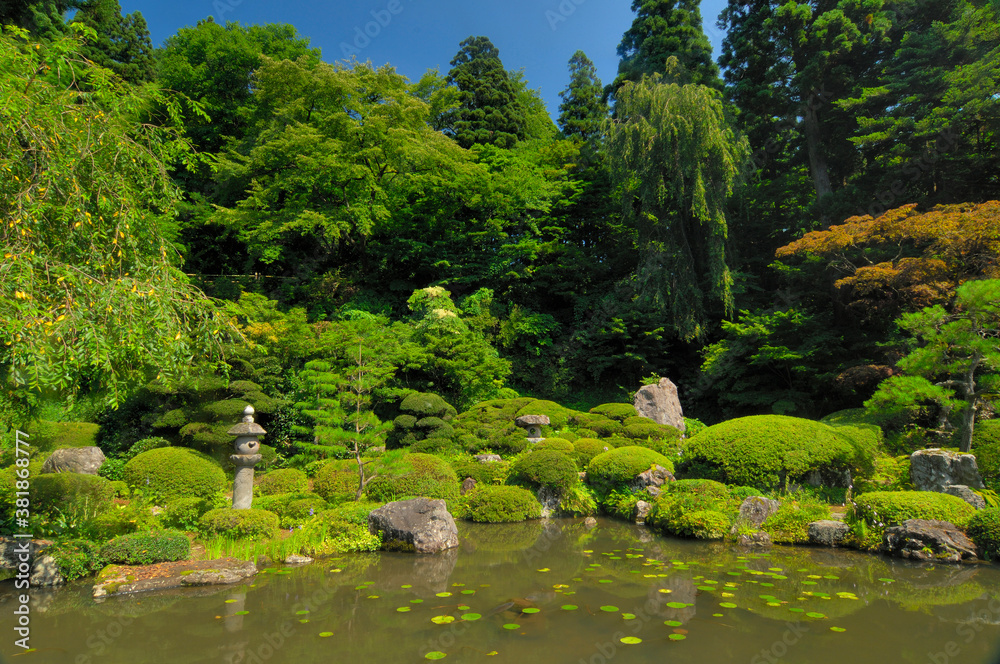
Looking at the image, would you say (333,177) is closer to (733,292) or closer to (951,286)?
(733,292)

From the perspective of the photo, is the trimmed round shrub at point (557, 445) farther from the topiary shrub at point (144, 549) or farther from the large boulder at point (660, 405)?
the topiary shrub at point (144, 549)

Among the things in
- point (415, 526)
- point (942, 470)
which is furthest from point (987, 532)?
point (415, 526)

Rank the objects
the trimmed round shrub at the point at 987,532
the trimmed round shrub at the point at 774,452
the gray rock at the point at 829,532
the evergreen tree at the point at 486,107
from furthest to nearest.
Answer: the evergreen tree at the point at 486,107 → the trimmed round shrub at the point at 774,452 → the gray rock at the point at 829,532 → the trimmed round shrub at the point at 987,532

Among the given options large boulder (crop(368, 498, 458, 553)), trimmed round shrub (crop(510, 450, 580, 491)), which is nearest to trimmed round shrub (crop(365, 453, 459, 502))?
large boulder (crop(368, 498, 458, 553))

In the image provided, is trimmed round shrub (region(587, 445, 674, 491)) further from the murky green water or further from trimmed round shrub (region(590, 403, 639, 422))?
trimmed round shrub (region(590, 403, 639, 422))

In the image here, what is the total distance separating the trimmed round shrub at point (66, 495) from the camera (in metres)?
6.22

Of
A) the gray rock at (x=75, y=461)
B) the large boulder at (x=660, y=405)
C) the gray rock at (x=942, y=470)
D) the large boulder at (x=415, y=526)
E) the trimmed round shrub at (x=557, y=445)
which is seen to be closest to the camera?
the large boulder at (x=415, y=526)

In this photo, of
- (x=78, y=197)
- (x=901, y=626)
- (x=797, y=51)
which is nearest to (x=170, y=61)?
(x=78, y=197)

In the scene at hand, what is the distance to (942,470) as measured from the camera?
23.3 feet

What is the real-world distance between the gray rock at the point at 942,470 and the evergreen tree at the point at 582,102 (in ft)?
55.9

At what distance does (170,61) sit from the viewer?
719 inches

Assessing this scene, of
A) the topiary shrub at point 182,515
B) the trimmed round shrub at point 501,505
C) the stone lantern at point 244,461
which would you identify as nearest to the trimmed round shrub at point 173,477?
the topiary shrub at point 182,515

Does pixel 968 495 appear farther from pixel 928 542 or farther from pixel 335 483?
pixel 335 483

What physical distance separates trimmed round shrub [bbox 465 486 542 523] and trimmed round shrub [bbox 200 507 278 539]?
3.05m
